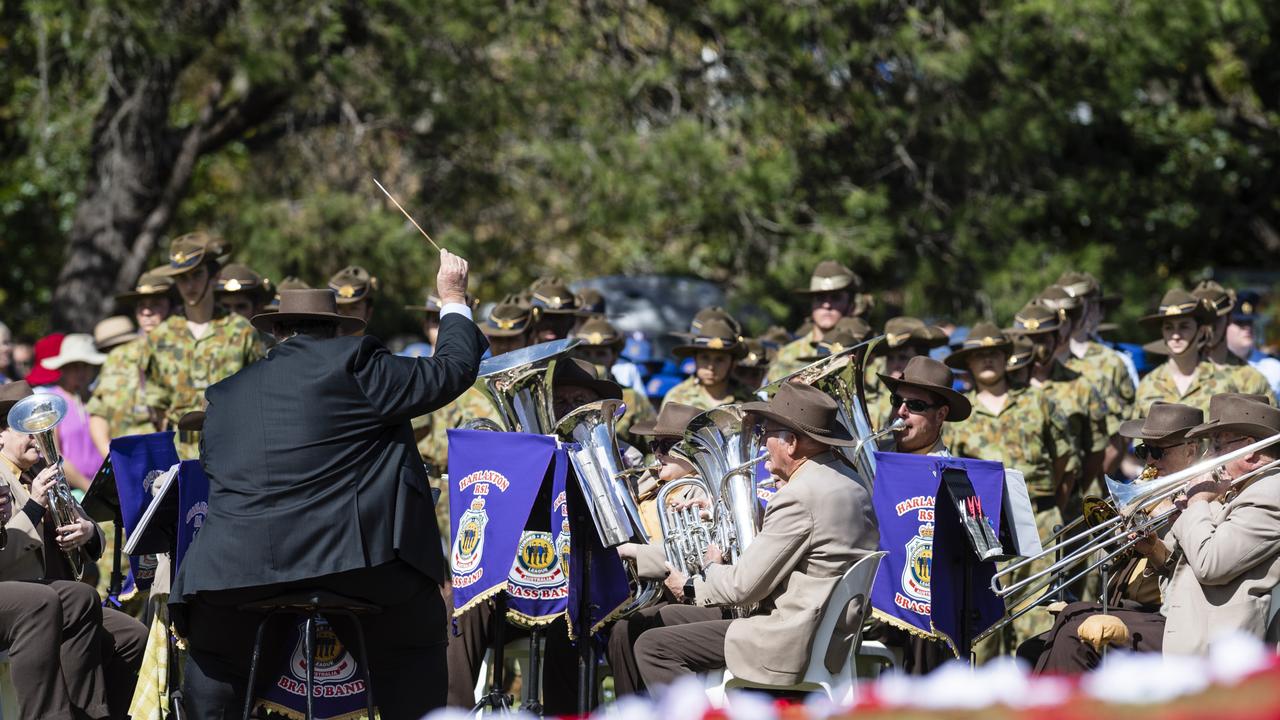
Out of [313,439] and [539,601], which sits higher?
[313,439]

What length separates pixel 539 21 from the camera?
1572cm

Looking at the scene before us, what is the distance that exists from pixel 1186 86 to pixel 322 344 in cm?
1705

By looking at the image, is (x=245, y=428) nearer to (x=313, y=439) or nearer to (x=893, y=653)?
(x=313, y=439)

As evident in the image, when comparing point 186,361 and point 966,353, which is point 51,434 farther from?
point 966,353

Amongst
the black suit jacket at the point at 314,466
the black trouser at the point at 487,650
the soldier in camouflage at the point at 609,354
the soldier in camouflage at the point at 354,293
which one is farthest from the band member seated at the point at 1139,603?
the soldier in camouflage at the point at 354,293

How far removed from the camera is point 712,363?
9.99 metres

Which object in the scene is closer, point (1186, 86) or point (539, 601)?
point (539, 601)

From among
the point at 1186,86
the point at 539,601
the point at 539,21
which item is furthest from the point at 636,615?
the point at 1186,86

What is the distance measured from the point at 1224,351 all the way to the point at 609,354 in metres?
→ 3.85

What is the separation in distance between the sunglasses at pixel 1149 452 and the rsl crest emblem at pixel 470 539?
9.52ft

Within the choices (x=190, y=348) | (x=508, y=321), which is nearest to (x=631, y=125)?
(x=508, y=321)

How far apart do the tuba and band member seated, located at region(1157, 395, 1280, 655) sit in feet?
4.30

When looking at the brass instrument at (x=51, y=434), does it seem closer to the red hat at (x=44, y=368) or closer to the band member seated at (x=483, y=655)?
the band member seated at (x=483, y=655)

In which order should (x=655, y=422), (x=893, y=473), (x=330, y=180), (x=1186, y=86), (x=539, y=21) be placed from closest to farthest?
(x=893, y=473) → (x=655, y=422) → (x=539, y=21) → (x=330, y=180) → (x=1186, y=86)
